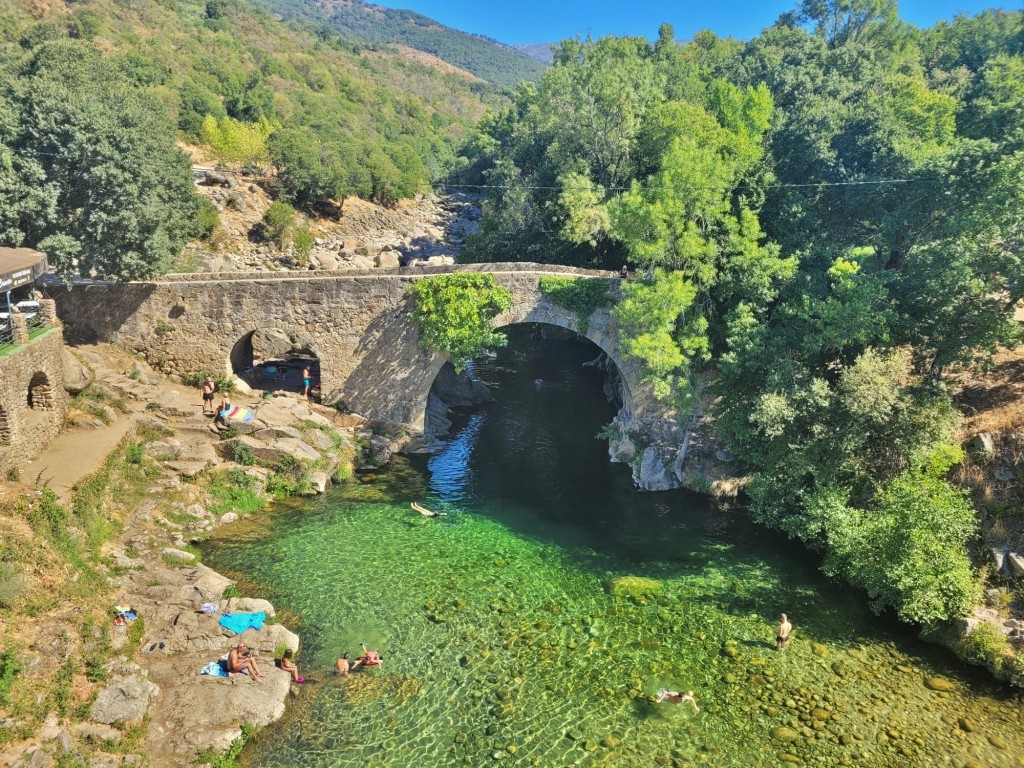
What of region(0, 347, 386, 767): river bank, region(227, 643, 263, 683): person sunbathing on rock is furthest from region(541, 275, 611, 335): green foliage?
region(227, 643, 263, 683): person sunbathing on rock

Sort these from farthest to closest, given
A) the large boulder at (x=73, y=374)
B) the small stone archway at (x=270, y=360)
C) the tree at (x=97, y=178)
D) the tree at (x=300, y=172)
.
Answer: the tree at (x=300, y=172) < the small stone archway at (x=270, y=360) < the tree at (x=97, y=178) < the large boulder at (x=73, y=374)

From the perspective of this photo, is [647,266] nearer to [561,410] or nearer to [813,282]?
[813,282]

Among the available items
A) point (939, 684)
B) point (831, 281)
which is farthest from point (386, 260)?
point (939, 684)

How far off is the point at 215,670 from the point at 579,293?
1980cm

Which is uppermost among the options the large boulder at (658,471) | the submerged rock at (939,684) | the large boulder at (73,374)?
the large boulder at (658,471)

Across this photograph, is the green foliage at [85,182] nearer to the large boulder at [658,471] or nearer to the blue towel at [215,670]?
the blue towel at [215,670]

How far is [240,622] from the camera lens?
679 inches

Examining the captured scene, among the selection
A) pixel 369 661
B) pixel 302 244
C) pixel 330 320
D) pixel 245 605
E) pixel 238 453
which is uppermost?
pixel 302 244

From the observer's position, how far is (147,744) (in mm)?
13539

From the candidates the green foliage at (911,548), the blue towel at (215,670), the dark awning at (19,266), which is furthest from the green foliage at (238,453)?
the green foliage at (911,548)

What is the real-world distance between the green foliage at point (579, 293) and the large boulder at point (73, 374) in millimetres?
19155

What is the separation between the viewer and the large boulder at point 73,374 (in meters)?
24.5

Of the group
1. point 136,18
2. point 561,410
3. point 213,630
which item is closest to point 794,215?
point 561,410

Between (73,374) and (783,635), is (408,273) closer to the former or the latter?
(73,374)
